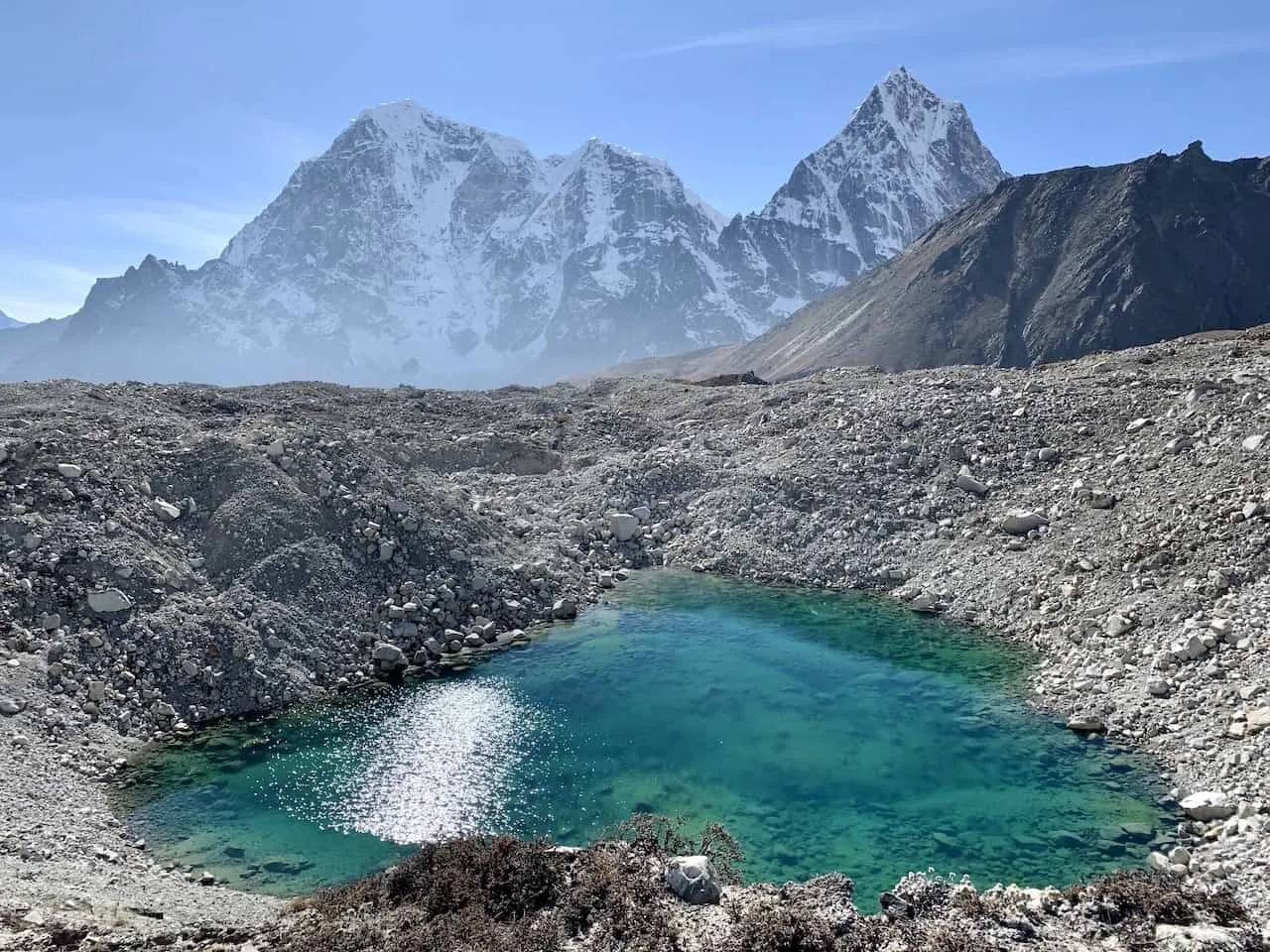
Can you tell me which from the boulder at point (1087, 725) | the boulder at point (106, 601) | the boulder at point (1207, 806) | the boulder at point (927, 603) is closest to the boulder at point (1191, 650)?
the boulder at point (1087, 725)

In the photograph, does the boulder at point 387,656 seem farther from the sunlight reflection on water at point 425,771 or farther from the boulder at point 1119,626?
the boulder at point 1119,626

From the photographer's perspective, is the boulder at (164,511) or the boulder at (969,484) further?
the boulder at (969,484)

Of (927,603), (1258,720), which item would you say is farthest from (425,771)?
(927,603)

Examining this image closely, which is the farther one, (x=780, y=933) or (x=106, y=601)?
(x=106, y=601)

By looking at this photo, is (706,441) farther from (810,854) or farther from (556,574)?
(810,854)

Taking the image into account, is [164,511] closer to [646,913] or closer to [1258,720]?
[646,913]

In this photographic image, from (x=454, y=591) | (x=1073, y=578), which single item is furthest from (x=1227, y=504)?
(x=454, y=591)
